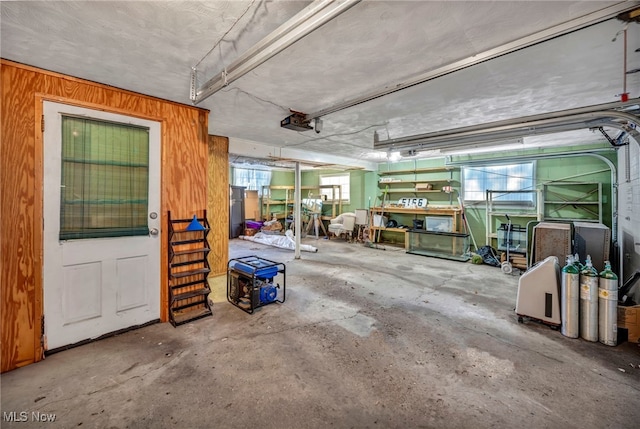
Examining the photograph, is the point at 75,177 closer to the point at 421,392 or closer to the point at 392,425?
the point at 392,425

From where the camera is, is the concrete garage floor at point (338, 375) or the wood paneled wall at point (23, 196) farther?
the wood paneled wall at point (23, 196)

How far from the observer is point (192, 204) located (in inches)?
119

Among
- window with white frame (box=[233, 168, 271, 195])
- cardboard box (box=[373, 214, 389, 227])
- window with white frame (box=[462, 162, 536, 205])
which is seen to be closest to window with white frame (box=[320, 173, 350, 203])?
cardboard box (box=[373, 214, 389, 227])

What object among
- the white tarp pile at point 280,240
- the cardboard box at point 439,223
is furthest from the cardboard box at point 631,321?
the white tarp pile at point 280,240

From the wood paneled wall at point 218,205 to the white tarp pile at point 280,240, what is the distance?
9.17 ft

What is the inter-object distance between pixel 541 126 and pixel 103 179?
4.42 meters

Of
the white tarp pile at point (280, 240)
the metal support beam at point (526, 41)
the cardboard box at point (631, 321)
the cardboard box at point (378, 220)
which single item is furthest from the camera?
the cardboard box at point (378, 220)

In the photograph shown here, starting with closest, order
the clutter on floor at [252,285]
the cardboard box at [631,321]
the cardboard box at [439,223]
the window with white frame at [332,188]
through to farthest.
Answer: the cardboard box at [631,321], the clutter on floor at [252,285], the cardboard box at [439,223], the window with white frame at [332,188]

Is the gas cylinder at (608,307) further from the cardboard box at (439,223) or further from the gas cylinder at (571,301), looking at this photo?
the cardboard box at (439,223)

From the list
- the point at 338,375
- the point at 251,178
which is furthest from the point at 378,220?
the point at 338,375

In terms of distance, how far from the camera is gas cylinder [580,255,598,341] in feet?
8.13

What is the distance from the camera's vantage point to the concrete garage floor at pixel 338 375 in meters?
1.63

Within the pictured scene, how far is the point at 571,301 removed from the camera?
2.58 meters

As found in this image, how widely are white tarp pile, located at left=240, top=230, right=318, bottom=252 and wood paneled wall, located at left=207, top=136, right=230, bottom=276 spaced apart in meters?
2.80
